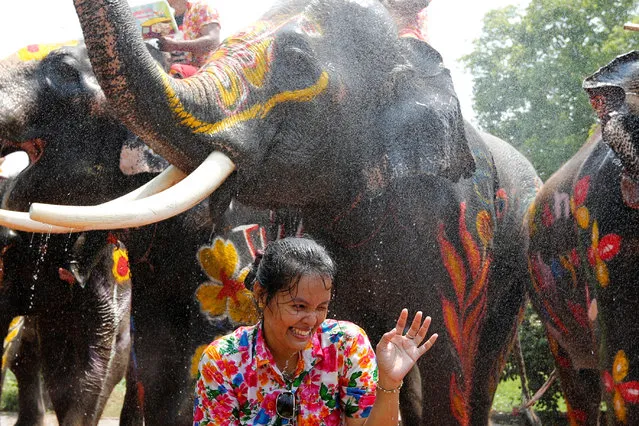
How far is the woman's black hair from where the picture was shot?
2586 millimetres

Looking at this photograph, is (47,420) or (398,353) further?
(47,420)

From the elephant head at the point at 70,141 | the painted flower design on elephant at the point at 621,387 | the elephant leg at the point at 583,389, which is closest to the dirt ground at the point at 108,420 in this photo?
the elephant leg at the point at 583,389

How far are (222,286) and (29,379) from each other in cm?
305

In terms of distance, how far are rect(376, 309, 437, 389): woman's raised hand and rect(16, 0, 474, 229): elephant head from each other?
40.9 inches

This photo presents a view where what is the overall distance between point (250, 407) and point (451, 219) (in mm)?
1760

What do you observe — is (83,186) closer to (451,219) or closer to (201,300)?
(201,300)

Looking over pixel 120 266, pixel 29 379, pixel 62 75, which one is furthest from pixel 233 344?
pixel 29 379

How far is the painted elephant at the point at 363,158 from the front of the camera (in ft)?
12.0

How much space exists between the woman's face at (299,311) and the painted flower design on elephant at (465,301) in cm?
163

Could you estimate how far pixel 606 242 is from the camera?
3459 millimetres

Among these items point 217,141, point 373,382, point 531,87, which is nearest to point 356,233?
point 217,141

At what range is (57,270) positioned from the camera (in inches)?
211

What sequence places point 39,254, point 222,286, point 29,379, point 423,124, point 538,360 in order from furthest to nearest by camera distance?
point 29,379 < point 538,360 < point 39,254 < point 222,286 < point 423,124

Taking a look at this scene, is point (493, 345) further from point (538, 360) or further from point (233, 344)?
point (538, 360)
